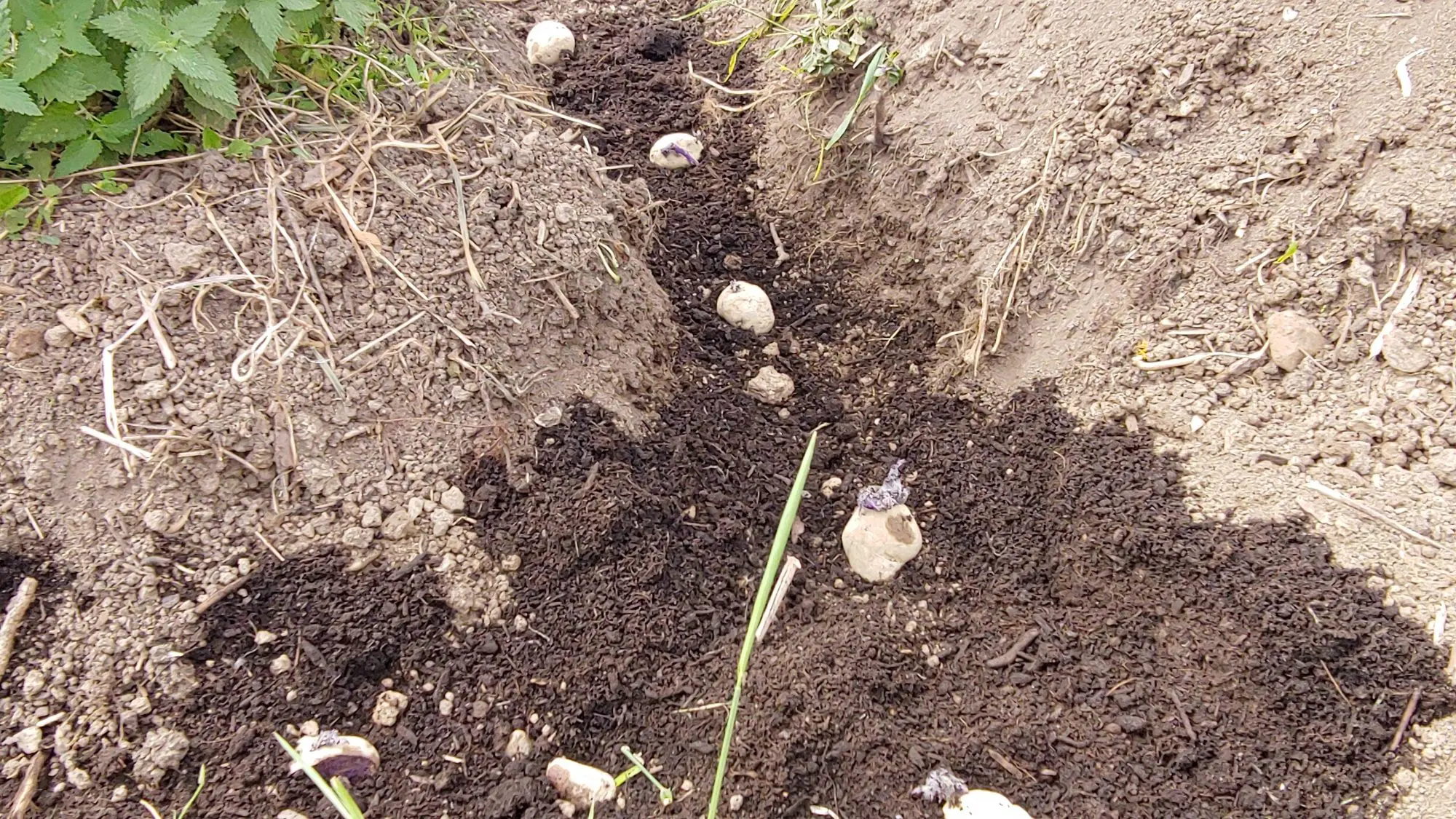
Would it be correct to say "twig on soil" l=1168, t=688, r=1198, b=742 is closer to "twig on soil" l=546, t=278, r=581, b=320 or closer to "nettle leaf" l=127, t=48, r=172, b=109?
"twig on soil" l=546, t=278, r=581, b=320

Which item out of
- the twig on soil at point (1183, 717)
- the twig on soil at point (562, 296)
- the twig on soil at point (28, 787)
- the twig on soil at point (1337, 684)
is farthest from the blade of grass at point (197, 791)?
the twig on soil at point (1337, 684)

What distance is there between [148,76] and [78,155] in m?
0.27

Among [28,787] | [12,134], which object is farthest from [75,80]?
[28,787]

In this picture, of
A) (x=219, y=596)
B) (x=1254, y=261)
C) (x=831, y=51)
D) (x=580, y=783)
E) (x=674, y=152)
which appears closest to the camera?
(x=580, y=783)

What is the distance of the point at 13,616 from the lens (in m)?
1.68

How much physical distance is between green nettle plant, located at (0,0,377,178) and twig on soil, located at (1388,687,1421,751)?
2555 mm

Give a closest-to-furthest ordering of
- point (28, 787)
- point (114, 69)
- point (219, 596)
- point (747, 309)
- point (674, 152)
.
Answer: point (28, 787) → point (219, 596) → point (114, 69) → point (747, 309) → point (674, 152)

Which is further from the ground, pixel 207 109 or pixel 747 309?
pixel 207 109

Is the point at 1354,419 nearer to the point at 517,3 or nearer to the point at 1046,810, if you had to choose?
the point at 1046,810

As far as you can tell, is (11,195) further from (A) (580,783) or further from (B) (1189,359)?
(B) (1189,359)

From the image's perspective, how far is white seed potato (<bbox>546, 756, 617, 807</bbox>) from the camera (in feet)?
5.47

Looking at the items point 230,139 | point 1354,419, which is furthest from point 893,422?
point 230,139

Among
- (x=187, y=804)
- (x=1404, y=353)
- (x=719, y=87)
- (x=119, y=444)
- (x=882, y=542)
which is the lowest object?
(x=187, y=804)

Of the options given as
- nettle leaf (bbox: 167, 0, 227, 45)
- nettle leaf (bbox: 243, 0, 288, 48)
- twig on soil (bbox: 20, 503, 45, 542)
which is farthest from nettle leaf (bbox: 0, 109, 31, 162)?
twig on soil (bbox: 20, 503, 45, 542)
